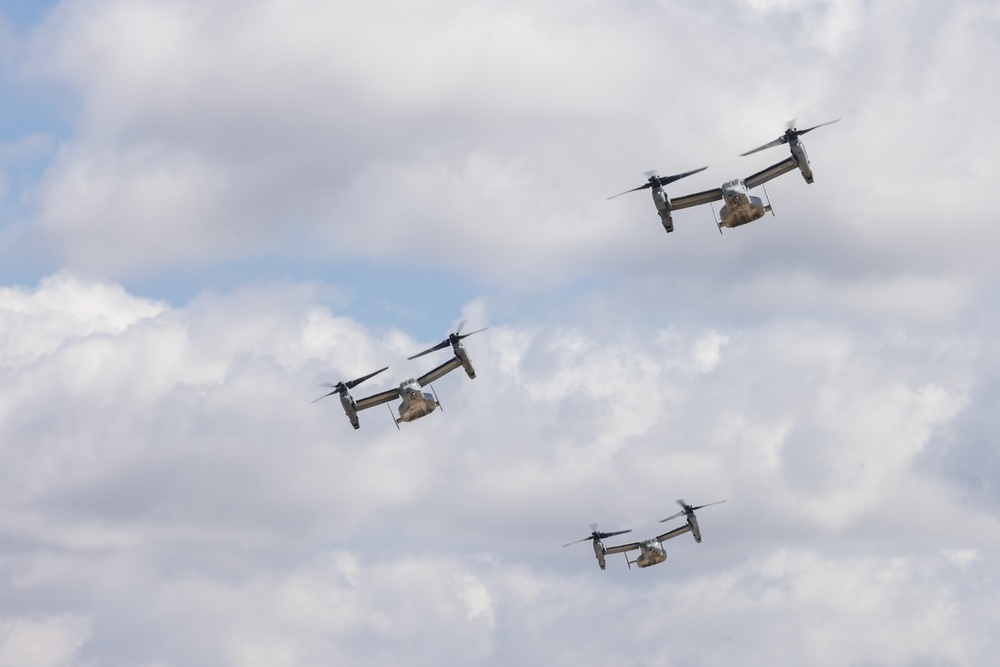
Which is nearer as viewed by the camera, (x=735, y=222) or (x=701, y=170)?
(x=701, y=170)

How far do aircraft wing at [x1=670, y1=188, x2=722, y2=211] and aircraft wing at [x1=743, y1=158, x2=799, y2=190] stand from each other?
3393 mm

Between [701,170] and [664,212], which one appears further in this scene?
[664,212]

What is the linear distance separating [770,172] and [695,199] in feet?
28.8

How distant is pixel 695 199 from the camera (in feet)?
535

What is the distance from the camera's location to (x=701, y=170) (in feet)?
492

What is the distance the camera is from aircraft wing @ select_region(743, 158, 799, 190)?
16288cm

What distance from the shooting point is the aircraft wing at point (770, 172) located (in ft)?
534

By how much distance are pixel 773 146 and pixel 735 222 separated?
9.61 metres

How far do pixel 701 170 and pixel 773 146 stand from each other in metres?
11.9

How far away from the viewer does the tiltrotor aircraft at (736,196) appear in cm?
16012

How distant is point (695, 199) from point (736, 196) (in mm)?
4631

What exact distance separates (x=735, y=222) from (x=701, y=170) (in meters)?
14.4

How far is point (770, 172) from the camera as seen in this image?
164 m

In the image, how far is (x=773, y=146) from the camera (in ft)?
517
